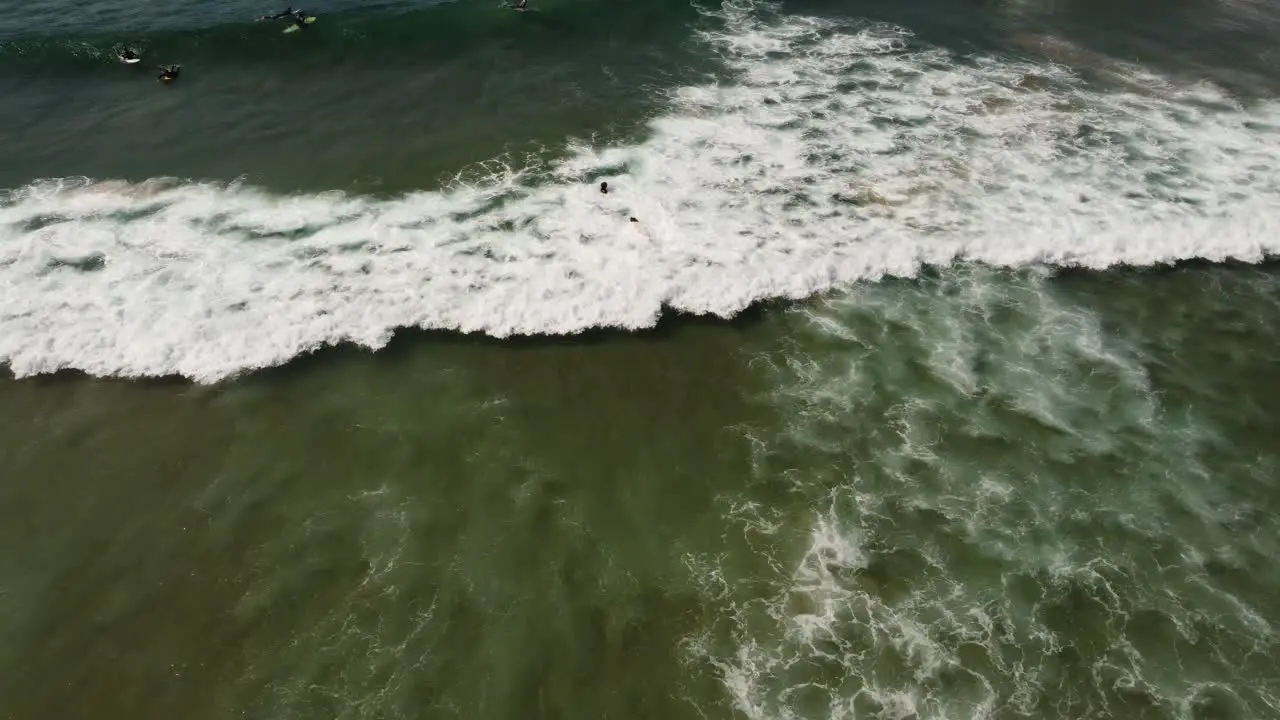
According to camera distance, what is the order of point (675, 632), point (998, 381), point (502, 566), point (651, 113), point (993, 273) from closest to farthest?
point (675, 632) < point (502, 566) < point (998, 381) < point (993, 273) < point (651, 113)

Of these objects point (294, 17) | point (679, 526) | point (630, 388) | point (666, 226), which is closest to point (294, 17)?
point (294, 17)

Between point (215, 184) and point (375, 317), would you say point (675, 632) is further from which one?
point (215, 184)

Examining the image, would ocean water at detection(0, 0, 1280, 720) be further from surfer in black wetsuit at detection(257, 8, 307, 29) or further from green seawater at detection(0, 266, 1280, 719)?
surfer in black wetsuit at detection(257, 8, 307, 29)

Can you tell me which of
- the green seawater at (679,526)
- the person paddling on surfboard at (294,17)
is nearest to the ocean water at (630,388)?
the green seawater at (679,526)

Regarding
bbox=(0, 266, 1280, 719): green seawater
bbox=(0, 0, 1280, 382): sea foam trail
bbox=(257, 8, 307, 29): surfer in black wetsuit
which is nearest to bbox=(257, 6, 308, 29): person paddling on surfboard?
bbox=(257, 8, 307, 29): surfer in black wetsuit

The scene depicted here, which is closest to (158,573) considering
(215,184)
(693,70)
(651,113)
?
(215,184)

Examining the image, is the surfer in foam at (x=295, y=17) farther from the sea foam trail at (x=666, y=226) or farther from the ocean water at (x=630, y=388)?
the sea foam trail at (x=666, y=226)

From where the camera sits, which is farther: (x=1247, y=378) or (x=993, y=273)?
(x=993, y=273)
